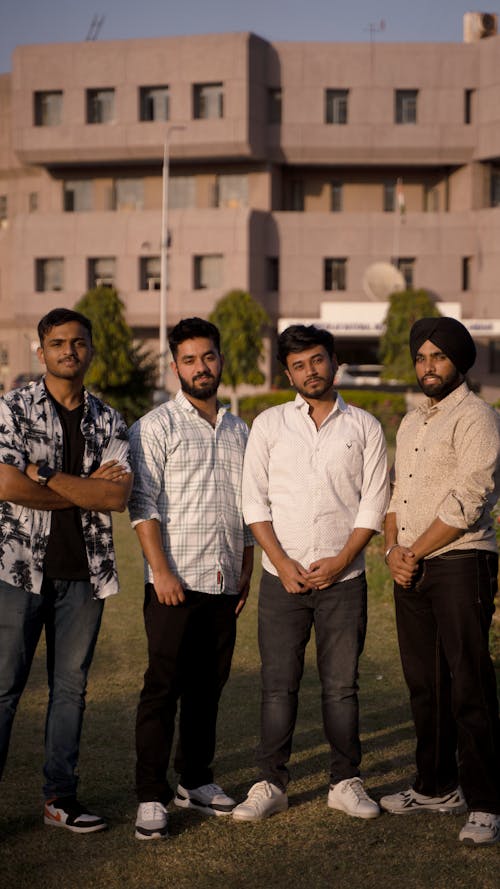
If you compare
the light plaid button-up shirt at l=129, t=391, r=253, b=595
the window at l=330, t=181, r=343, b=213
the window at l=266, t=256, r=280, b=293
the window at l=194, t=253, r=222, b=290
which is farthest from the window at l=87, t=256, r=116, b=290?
the light plaid button-up shirt at l=129, t=391, r=253, b=595

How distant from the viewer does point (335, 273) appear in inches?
2088

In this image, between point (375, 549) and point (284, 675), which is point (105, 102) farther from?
point (284, 675)

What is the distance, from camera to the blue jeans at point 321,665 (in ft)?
17.8

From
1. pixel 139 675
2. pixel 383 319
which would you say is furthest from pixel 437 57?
pixel 139 675

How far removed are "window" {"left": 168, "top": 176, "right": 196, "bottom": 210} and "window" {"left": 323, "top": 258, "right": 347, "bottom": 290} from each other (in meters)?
7.03

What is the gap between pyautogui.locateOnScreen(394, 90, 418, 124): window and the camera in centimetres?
5306

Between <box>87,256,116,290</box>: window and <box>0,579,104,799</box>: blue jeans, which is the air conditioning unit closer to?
<box>87,256,116,290</box>: window

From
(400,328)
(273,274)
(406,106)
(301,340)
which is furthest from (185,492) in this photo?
(406,106)

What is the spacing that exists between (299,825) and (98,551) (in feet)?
5.16

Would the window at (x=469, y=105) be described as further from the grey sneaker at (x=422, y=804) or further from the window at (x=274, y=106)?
the grey sneaker at (x=422, y=804)

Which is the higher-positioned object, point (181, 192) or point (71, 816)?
point (181, 192)

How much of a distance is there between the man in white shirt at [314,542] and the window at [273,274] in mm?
48262

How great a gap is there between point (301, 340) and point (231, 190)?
49409 mm

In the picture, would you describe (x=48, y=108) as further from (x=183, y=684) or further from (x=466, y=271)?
(x=183, y=684)
